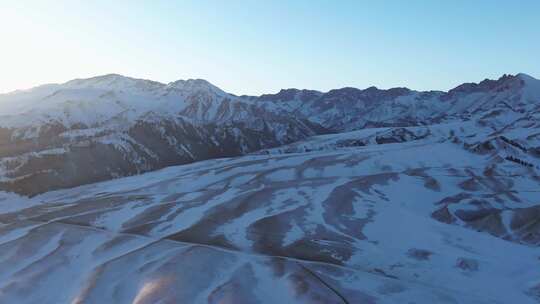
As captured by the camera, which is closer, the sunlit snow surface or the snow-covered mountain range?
the sunlit snow surface

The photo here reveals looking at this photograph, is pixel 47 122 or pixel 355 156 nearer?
pixel 355 156

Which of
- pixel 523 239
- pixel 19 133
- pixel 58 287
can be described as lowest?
pixel 523 239

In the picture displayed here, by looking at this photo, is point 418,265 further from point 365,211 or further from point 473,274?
point 365,211

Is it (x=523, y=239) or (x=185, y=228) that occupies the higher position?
(x=185, y=228)

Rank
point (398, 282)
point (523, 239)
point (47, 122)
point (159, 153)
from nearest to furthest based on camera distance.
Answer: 1. point (398, 282)
2. point (523, 239)
3. point (159, 153)
4. point (47, 122)

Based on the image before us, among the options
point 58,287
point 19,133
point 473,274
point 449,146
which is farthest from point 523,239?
point 19,133

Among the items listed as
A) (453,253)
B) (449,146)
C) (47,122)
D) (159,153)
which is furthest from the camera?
(47,122)

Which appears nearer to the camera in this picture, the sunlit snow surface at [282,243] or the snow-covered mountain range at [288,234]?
the sunlit snow surface at [282,243]

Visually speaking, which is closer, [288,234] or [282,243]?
[282,243]
